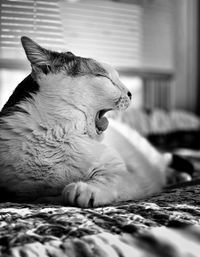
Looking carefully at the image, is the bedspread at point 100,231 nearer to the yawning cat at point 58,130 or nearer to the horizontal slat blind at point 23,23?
the yawning cat at point 58,130

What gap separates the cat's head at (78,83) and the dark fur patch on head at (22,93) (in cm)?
2

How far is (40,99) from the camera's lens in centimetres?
82

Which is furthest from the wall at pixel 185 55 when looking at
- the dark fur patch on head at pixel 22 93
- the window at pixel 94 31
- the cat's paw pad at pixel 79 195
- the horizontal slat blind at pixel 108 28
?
the cat's paw pad at pixel 79 195

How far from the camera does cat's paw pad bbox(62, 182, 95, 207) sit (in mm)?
724

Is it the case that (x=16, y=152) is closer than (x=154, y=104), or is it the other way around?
(x=16, y=152)

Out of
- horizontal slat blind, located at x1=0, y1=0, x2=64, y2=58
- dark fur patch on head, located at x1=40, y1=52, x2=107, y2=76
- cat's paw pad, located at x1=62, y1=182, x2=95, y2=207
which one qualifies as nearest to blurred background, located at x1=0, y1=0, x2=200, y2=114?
horizontal slat blind, located at x1=0, y1=0, x2=64, y2=58

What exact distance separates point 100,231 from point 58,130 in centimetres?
29

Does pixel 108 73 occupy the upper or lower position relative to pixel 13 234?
upper

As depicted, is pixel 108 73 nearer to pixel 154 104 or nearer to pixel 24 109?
pixel 24 109

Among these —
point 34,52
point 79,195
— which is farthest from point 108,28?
point 79,195

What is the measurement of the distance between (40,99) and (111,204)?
26 cm

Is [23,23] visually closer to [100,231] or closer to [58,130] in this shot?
[58,130]

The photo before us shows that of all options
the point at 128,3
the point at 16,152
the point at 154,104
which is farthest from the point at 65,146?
the point at 154,104

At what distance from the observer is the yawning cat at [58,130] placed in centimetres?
79
